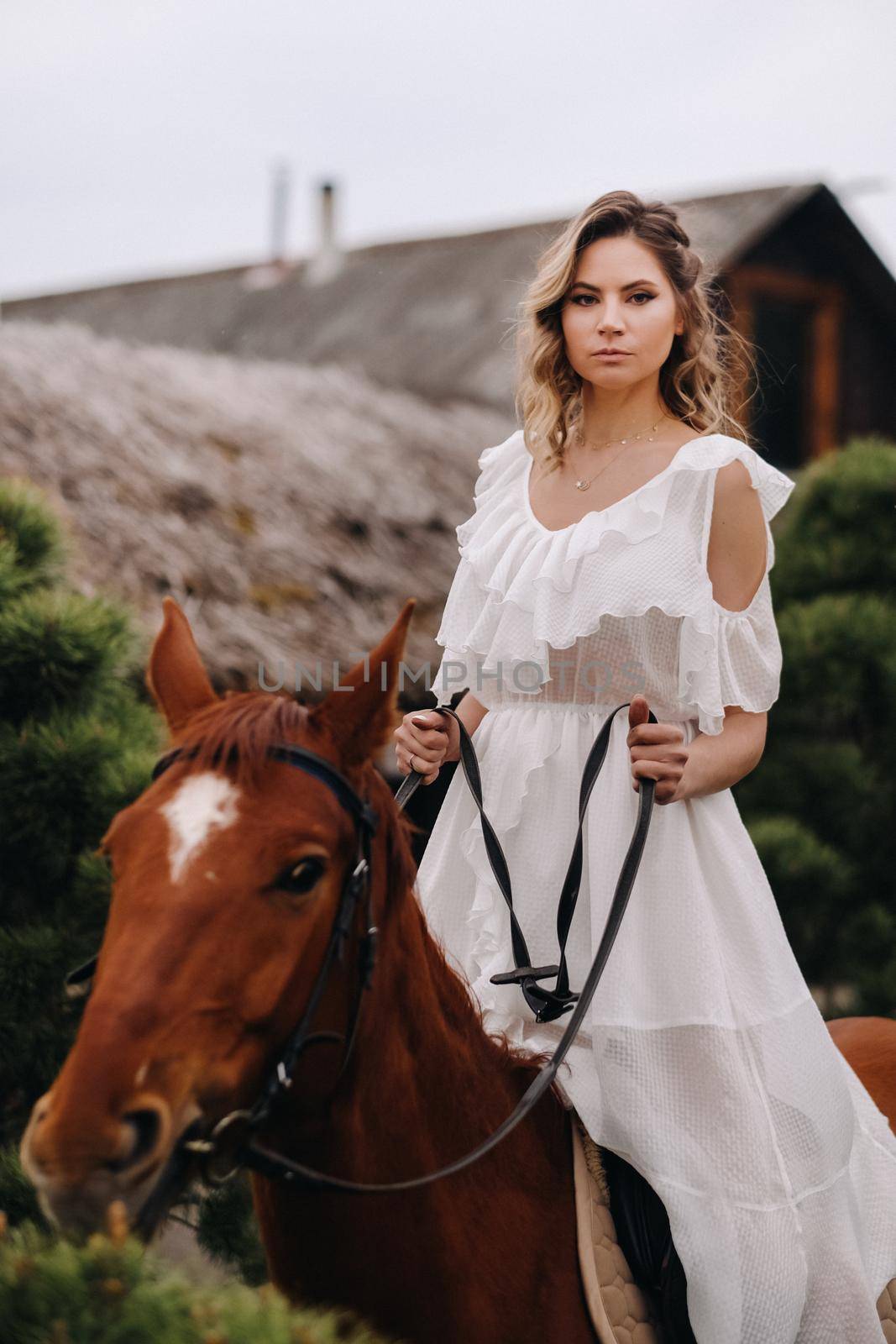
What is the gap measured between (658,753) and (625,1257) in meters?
0.70

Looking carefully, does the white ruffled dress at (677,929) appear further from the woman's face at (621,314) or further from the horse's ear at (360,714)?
the horse's ear at (360,714)

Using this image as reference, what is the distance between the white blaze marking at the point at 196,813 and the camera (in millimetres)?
1183

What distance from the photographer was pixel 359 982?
1.35 meters

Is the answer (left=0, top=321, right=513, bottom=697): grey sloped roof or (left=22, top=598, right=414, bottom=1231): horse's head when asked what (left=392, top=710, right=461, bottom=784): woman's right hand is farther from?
(left=0, top=321, right=513, bottom=697): grey sloped roof

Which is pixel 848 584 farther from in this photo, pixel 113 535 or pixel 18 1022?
pixel 18 1022

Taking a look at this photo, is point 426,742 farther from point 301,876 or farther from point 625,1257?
point 625,1257

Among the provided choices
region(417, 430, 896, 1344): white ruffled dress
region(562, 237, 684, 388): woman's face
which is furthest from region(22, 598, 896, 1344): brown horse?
region(562, 237, 684, 388): woman's face

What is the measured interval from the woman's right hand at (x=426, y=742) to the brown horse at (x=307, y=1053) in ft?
1.09

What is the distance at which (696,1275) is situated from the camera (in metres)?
1.56

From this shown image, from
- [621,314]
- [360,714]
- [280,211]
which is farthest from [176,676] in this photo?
[280,211]

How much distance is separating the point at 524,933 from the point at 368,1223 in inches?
20.6

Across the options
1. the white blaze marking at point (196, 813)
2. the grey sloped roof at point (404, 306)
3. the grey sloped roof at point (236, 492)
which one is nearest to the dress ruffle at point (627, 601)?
the white blaze marking at point (196, 813)

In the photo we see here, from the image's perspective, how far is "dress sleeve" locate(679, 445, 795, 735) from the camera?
1680 mm

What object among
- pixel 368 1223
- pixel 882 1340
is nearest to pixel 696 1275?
pixel 882 1340
